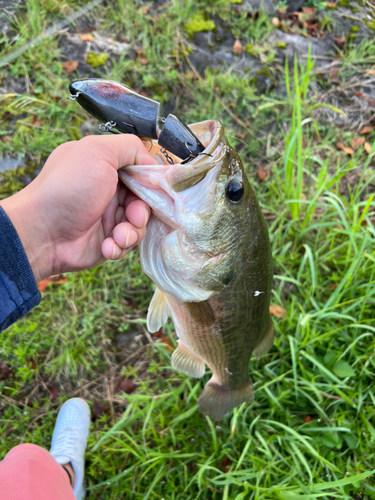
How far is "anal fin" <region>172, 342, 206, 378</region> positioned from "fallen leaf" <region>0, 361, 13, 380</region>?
1.47m

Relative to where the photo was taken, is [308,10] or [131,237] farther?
[308,10]

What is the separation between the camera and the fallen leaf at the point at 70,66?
3395 mm

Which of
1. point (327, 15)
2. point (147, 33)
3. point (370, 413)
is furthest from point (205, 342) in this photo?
point (327, 15)

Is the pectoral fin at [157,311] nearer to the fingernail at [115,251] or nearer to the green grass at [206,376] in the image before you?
the fingernail at [115,251]

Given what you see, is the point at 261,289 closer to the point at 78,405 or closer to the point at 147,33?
the point at 78,405

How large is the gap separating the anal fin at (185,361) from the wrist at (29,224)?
1.16m

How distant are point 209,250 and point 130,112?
2.39 ft

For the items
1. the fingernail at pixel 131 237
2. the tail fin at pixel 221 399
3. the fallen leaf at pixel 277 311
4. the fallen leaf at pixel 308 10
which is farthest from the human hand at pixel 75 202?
the fallen leaf at pixel 308 10

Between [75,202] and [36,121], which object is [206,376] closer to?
[75,202]

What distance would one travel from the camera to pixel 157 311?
2.11 m

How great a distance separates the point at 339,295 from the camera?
2.68 m

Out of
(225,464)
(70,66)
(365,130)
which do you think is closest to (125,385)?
(225,464)

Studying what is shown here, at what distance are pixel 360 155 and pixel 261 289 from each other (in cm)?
257

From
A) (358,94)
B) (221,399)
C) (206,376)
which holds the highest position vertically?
(358,94)
